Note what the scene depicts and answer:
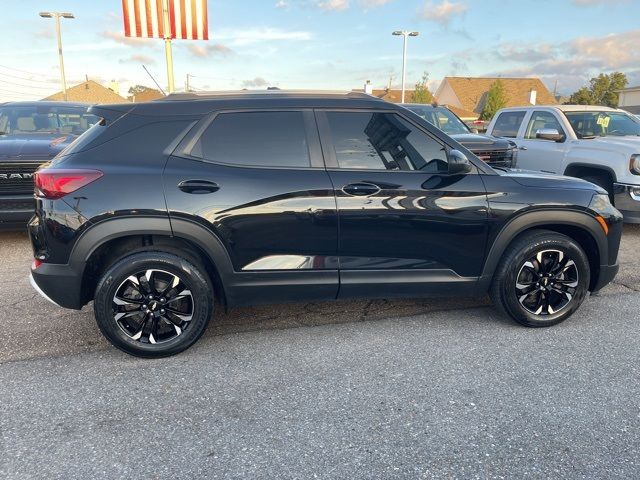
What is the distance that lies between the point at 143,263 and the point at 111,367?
73cm

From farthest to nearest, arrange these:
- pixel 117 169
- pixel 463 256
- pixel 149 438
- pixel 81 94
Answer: pixel 81 94
pixel 463 256
pixel 117 169
pixel 149 438

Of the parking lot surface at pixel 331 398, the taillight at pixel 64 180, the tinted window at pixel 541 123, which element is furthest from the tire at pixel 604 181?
the taillight at pixel 64 180

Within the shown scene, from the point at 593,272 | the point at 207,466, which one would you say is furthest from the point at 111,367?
the point at 593,272

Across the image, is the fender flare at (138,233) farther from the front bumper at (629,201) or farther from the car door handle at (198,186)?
the front bumper at (629,201)

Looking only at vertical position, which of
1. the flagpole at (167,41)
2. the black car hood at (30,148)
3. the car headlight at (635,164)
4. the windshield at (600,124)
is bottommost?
the car headlight at (635,164)

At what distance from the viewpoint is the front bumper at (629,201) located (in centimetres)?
612

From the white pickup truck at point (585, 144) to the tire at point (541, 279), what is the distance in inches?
125

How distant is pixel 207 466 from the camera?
2.27 meters

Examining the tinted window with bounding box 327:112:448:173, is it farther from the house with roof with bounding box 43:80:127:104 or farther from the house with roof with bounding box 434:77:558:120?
the house with roof with bounding box 43:80:127:104

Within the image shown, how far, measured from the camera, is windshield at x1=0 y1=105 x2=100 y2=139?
6.75 metres

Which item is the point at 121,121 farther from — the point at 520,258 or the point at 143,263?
the point at 520,258

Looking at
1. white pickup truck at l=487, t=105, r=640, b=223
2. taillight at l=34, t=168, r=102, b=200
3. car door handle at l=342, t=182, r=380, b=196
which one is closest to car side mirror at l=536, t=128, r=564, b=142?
white pickup truck at l=487, t=105, r=640, b=223

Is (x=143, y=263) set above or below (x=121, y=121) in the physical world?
below

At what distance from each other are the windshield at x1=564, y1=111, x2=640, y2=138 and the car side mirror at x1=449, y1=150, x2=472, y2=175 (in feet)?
16.3
